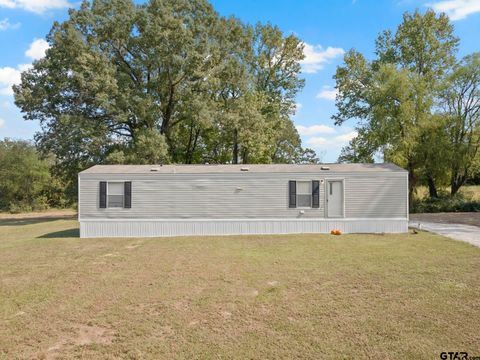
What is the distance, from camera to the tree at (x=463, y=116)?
21388 mm

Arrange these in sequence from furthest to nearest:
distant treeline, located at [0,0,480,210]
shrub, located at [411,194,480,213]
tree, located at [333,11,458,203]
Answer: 1. tree, located at [333,11,458,203]
2. shrub, located at [411,194,480,213]
3. distant treeline, located at [0,0,480,210]

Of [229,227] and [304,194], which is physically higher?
[304,194]

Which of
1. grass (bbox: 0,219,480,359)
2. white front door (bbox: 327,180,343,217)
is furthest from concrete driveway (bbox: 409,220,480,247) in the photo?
white front door (bbox: 327,180,343,217)

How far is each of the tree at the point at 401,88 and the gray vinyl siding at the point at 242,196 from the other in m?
9.14

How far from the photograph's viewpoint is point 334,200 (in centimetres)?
1302

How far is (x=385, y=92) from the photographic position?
70.2 feet

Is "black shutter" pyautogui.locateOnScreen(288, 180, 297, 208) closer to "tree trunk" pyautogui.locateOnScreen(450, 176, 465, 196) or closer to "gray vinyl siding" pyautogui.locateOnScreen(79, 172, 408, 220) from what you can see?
"gray vinyl siding" pyautogui.locateOnScreen(79, 172, 408, 220)

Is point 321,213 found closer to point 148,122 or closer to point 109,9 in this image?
point 148,122

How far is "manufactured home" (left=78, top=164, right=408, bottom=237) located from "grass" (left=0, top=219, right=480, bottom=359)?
2.98 meters

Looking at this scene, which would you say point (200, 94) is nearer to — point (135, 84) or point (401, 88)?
point (135, 84)

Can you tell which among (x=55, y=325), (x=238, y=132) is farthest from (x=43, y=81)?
(x=55, y=325)

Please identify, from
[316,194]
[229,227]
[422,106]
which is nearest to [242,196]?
[229,227]

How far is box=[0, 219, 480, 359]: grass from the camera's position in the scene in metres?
4.29

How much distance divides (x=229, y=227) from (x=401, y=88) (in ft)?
51.6
